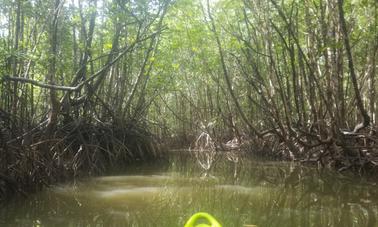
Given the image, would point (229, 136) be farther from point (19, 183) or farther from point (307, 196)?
point (19, 183)

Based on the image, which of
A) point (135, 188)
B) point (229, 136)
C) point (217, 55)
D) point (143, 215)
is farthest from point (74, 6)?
point (229, 136)

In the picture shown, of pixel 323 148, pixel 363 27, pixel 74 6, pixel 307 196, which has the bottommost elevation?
pixel 307 196

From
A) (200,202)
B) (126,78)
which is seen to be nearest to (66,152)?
(200,202)

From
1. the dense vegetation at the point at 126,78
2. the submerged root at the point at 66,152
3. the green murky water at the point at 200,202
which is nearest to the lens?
the green murky water at the point at 200,202

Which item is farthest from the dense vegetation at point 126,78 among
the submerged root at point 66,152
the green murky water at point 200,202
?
the green murky water at point 200,202

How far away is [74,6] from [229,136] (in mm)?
8871

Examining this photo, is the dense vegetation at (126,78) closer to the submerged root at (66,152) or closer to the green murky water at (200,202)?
the submerged root at (66,152)

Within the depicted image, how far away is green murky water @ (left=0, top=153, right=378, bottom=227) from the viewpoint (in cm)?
342

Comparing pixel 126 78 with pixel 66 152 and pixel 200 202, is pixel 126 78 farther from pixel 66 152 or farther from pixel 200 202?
pixel 200 202

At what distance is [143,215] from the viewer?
362 cm

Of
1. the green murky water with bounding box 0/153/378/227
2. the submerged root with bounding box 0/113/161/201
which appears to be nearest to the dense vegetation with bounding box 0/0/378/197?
the submerged root with bounding box 0/113/161/201

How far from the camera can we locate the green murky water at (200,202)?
135 inches

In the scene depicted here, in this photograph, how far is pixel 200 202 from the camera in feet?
14.0

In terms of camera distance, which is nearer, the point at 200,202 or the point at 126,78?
the point at 200,202
